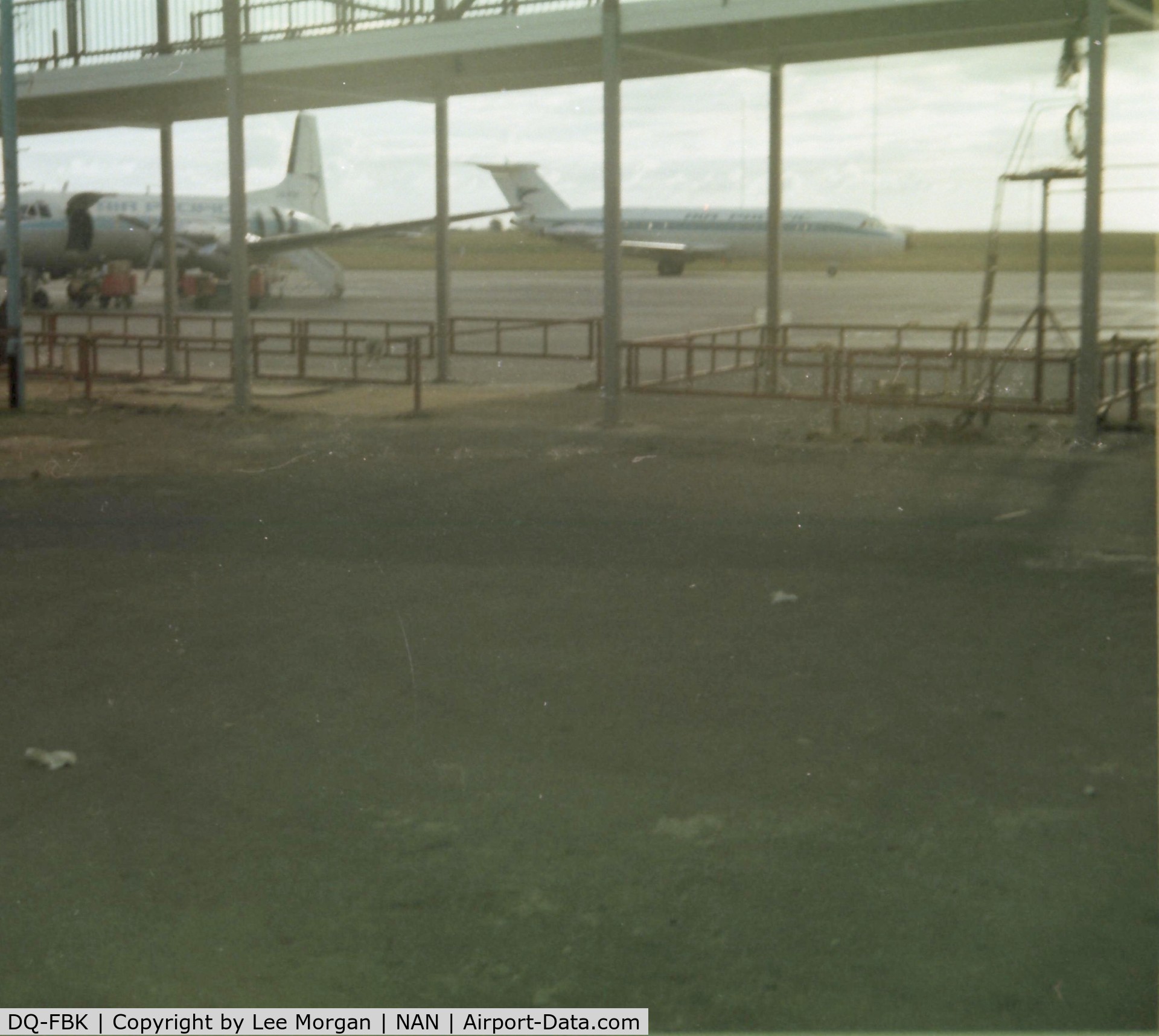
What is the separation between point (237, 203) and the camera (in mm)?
19141

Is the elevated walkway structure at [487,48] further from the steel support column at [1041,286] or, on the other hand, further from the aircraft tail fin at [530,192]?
the aircraft tail fin at [530,192]

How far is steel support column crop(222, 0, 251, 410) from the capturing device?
18.7 meters

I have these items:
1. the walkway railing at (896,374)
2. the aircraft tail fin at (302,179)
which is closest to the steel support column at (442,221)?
the walkway railing at (896,374)

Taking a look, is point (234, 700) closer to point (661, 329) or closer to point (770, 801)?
point (770, 801)

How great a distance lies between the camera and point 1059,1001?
13.5ft

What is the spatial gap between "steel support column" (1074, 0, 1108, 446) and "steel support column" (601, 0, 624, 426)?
4821 millimetres

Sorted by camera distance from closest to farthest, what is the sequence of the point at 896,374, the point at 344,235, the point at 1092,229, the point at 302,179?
the point at 1092,229, the point at 896,374, the point at 344,235, the point at 302,179

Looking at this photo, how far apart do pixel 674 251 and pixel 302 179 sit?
21471mm

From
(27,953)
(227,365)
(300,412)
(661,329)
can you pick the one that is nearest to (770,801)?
(27,953)

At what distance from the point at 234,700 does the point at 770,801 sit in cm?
267

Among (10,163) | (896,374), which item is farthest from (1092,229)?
(10,163)

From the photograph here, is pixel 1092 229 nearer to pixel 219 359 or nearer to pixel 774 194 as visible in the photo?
pixel 774 194

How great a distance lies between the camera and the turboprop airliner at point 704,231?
255 feet

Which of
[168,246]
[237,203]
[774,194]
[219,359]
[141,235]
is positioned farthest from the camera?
[141,235]
